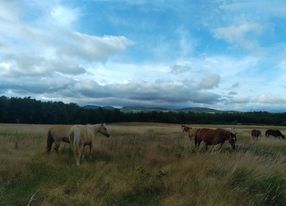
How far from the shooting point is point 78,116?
93.2 metres

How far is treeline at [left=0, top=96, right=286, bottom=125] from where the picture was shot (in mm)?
93625

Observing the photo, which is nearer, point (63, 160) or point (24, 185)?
point (24, 185)

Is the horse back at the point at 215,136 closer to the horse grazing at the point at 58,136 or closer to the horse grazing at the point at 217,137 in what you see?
the horse grazing at the point at 217,137

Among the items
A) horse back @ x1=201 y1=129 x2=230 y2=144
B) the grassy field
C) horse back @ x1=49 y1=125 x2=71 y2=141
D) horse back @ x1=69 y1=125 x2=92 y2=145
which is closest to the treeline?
horse back @ x1=201 y1=129 x2=230 y2=144

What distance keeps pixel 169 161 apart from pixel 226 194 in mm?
4363

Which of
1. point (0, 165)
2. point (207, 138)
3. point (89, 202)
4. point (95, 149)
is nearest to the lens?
point (89, 202)

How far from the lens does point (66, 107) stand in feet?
328

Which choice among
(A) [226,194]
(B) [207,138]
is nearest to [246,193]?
(A) [226,194]

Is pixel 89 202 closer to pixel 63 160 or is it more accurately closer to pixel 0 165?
pixel 0 165

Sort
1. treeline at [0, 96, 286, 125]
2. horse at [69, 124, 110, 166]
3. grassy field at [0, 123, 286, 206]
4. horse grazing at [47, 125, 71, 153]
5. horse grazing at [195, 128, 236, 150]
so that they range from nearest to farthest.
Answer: grassy field at [0, 123, 286, 206]
horse at [69, 124, 110, 166]
horse grazing at [47, 125, 71, 153]
horse grazing at [195, 128, 236, 150]
treeline at [0, 96, 286, 125]

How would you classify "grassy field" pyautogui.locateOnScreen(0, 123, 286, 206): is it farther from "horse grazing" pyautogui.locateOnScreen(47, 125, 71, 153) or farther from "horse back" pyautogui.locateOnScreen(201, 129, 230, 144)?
"horse back" pyautogui.locateOnScreen(201, 129, 230, 144)

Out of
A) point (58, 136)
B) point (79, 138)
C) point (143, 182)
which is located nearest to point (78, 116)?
point (58, 136)

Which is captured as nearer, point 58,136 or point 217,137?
point 58,136

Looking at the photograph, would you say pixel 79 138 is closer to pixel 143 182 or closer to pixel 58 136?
pixel 58 136
